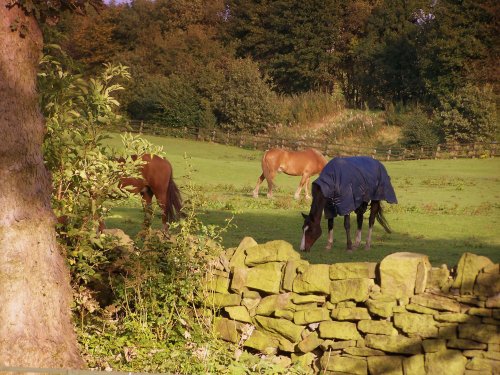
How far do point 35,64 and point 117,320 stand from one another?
302 centimetres

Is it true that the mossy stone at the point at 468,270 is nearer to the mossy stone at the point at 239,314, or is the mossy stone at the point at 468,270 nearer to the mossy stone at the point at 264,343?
the mossy stone at the point at 264,343

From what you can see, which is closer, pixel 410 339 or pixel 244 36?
pixel 410 339

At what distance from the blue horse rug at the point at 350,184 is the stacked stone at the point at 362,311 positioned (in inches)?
262

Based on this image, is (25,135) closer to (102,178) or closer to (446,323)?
(102,178)

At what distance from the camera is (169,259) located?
30.6 ft

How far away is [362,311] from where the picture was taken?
27.7 feet

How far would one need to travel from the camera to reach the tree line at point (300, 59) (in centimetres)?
6303

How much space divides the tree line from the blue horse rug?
Result: 3874cm

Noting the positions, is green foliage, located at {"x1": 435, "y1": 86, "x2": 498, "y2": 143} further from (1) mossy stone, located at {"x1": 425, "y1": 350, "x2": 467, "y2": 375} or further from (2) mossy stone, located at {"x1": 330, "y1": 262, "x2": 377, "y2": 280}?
(1) mossy stone, located at {"x1": 425, "y1": 350, "x2": 467, "y2": 375}

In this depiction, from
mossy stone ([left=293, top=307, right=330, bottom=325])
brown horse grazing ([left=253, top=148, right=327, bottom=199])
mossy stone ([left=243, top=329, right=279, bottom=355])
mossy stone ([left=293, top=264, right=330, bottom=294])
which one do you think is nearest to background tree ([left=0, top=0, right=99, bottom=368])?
mossy stone ([left=243, top=329, right=279, bottom=355])

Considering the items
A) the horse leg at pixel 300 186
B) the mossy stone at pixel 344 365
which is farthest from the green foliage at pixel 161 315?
the horse leg at pixel 300 186

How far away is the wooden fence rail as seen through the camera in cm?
5081

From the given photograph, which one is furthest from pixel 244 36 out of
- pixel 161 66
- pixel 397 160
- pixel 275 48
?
pixel 397 160

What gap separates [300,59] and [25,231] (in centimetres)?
7615
